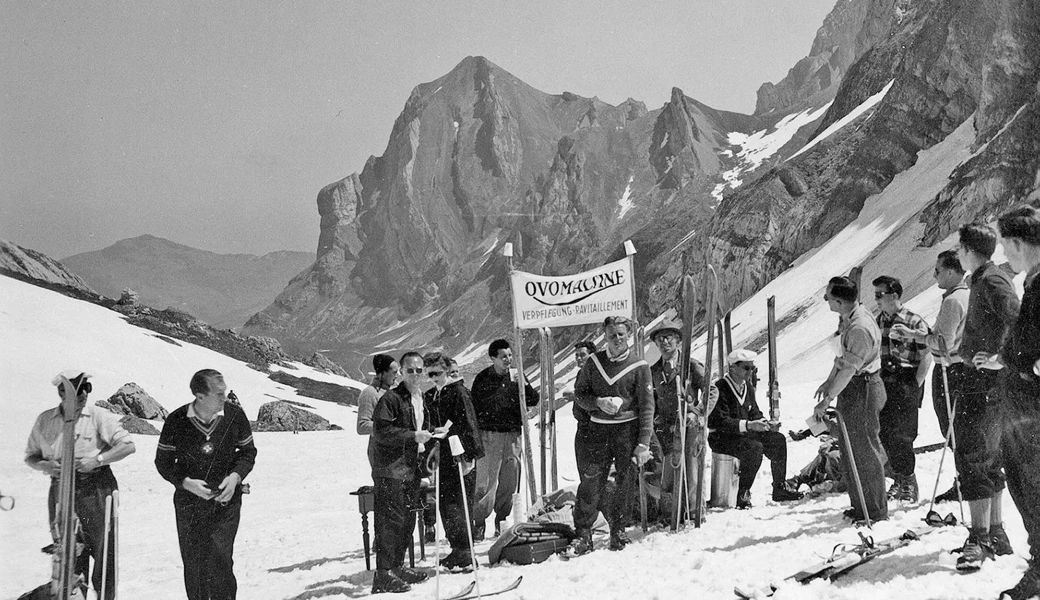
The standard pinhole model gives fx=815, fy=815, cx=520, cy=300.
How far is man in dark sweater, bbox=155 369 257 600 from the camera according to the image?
215 inches

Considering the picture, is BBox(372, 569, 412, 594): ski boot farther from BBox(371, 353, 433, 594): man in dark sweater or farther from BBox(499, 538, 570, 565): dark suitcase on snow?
BBox(499, 538, 570, 565): dark suitcase on snow

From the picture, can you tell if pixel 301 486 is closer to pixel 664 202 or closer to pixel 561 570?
pixel 561 570

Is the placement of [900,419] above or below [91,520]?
above

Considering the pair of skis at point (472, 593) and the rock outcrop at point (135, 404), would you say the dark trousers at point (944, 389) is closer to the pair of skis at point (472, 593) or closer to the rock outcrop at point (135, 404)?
the pair of skis at point (472, 593)

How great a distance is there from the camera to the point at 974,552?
4.52m

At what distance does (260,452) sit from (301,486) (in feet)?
15.1

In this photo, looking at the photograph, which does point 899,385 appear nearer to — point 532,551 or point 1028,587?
point 1028,587

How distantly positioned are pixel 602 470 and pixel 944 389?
8.86ft

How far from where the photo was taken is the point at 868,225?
53281mm

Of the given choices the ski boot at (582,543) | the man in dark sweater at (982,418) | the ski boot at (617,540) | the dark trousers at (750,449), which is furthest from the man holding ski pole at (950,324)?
the ski boot at (582,543)

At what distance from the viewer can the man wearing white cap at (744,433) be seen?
796 centimetres

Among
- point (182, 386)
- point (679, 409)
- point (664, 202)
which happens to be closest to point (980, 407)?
point (679, 409)

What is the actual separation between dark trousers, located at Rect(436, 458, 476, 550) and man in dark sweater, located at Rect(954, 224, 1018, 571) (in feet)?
11.8

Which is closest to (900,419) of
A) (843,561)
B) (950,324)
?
(950,324)
